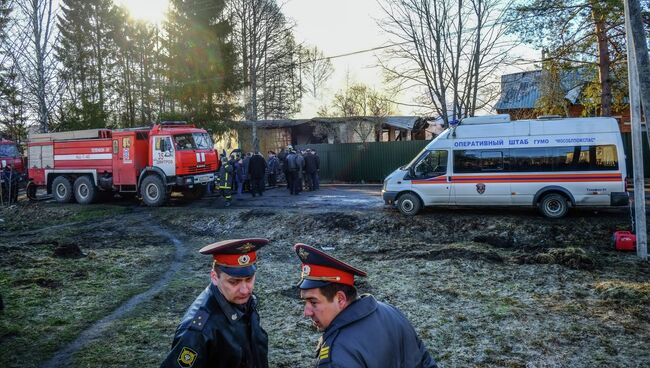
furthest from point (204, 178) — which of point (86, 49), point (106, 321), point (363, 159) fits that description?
point (86, 49)

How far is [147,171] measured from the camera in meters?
18.5

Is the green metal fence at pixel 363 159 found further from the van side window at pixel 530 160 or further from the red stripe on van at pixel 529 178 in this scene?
the van side window at pixel 530 160

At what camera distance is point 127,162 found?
1867cm

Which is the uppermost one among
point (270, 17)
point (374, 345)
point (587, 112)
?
point (270, 17)

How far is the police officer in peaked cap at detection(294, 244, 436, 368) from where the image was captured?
7.50 feet

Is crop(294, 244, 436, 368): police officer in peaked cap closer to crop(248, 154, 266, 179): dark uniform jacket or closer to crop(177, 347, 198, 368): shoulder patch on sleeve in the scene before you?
crop(177, 347, 198, 368): shoulder patch on sleeve

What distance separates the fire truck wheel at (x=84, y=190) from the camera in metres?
19.7

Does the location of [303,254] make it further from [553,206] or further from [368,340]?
[553,206]

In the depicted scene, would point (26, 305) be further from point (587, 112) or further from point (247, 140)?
point (247, 140)

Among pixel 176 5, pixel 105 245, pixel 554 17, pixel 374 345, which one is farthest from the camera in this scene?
pixel 176 5

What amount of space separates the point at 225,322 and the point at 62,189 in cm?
2077

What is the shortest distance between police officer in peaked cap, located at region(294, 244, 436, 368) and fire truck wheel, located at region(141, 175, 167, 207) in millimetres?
16440

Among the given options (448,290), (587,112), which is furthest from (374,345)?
(587,112)

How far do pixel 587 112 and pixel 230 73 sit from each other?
20429mm
